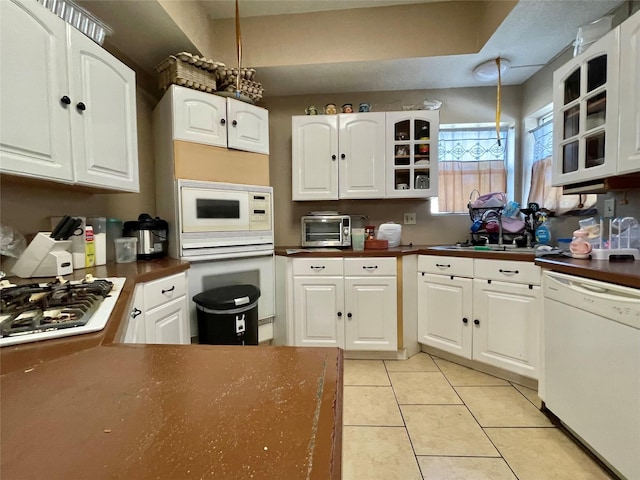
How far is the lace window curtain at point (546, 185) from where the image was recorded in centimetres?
213

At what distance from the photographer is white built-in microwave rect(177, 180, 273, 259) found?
1.95 meters

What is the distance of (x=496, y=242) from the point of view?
2.38m

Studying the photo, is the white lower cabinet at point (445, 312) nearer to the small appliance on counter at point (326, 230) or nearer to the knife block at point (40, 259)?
the small appliance on counter at point (326, 230)

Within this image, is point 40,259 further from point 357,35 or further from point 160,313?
point 357,35

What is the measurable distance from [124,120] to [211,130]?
0.55 metres

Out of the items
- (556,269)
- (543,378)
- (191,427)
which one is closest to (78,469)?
(191,427)

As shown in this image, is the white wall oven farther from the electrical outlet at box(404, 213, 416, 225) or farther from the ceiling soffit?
the electrical outlet at box(404, 213, 416, 225)

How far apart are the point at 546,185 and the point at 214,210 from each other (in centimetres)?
263

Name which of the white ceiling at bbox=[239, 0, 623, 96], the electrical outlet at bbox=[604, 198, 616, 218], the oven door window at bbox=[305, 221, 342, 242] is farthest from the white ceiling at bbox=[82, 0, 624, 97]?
the oven door window at bbox=[305, 221, 342, 242]

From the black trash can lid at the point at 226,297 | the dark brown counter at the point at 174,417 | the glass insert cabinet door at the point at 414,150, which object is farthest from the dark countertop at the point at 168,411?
the glass insert cabinet door at the point at 414,150

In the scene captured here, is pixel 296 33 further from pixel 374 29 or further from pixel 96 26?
pixel 96 26

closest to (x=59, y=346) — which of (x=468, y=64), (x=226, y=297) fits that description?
(x=226, y=297)

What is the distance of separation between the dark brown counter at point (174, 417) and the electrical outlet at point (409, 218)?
8.05 ft

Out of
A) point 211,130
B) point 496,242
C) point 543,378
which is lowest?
point 543,378
